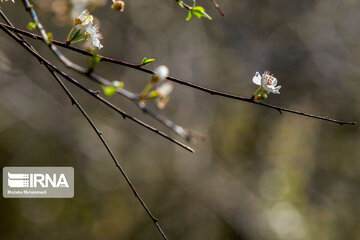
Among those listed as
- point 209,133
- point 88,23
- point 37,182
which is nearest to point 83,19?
point 88,23

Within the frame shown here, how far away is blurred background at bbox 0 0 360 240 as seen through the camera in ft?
12.2

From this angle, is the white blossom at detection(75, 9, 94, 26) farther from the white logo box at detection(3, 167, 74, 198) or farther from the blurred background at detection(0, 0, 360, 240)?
the blurred background at detection(0, 0, 360, 240)

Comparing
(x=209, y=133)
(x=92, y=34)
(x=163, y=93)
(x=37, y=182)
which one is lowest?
(x=163, y=93)

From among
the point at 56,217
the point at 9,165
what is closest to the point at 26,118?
the point at 9,165

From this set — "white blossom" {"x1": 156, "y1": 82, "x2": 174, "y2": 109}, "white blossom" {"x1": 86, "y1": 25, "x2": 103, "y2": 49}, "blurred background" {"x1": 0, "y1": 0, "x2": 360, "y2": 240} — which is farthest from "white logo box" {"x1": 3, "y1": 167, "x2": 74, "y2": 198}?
"white blossom" {"x1": 156, "y1": 82, "x2": 174, "y2": 109}

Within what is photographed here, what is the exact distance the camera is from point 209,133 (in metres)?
4.10

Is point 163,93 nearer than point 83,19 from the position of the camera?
Yes

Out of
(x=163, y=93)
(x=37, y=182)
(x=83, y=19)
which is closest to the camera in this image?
(x=163, y=93)

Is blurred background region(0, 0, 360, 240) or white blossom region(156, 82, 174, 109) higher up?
blurred background region(0, 0, 360, 240)

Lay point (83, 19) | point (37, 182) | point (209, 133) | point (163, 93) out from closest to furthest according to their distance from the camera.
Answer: point (163, 93)
point (83, 19)
point (37, 182)
point (209, 133)

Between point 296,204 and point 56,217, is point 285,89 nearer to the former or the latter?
point 296,204

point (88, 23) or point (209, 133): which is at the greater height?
point (209, 133)

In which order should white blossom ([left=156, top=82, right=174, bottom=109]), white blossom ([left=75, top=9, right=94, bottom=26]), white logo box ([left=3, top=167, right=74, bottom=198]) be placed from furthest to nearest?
white logo box ([left=3, top=167, right=74, bottom=198])
white blossom ([left=75, top=9, right=94, bottom=26])
white blossom ([left=156, top=82, right=174, bottom=109])

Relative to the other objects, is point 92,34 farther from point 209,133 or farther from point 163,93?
point 209,133
